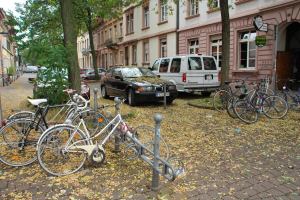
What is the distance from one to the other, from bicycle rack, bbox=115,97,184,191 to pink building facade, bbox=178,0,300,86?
36.7 feet

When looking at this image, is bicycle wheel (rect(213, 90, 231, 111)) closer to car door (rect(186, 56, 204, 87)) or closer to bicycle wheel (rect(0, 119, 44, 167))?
car door (rect(186, 56, 204, 87))

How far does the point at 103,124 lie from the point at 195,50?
60.0ft

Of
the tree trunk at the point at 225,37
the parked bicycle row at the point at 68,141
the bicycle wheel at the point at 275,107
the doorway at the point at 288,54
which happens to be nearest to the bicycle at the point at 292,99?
the bicycle wheel at the point at 275,107

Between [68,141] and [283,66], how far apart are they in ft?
47.6

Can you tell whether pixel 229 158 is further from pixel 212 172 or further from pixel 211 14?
pixel 211 14

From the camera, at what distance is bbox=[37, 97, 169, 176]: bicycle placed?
5.01 metres

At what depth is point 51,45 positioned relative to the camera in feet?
30.5

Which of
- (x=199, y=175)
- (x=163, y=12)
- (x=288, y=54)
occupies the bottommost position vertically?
(x=199, y=175)

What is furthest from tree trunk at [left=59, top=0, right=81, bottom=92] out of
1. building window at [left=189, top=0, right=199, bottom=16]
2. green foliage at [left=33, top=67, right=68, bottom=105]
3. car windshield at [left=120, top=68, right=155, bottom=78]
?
building window at [left=189, top=0, right=199, bottom=16]

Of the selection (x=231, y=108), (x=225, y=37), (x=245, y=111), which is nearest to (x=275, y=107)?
(x=245, y=111)

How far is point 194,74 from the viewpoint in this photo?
14.3 meters

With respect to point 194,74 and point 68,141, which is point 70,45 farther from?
point 194,74

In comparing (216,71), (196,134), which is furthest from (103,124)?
(216,71)

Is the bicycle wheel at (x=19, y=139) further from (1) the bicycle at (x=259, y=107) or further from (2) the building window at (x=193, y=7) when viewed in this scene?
(2) the building window at (x=193, y=7)
